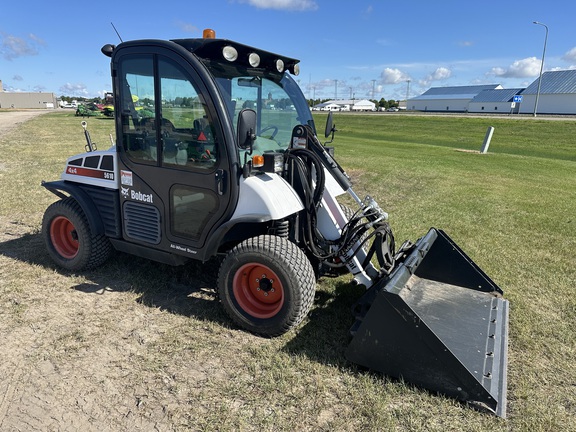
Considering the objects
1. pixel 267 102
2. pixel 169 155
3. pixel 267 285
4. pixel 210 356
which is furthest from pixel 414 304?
pixel 169 155

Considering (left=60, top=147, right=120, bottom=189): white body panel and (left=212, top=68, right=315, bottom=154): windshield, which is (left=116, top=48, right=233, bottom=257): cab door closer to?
(left=60, top=147, right=120, bottom=189): white body panel

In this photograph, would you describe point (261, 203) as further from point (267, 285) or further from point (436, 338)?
point (436, 338)

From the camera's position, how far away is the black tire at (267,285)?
3205 millimetres

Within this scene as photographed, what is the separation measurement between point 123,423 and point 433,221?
5560mm

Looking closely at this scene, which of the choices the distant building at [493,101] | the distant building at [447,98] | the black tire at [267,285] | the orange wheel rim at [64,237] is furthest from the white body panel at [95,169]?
the distant building at [447,98]

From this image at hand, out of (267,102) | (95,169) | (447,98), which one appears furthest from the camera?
(447,98)

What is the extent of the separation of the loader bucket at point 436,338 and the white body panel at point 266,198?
36.1 inches

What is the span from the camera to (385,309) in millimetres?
2746

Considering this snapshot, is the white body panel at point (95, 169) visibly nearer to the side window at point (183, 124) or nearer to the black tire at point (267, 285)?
the side window at point (183, 124)

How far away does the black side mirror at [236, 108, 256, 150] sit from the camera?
10.0 feet

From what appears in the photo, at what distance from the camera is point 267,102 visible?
390 cm

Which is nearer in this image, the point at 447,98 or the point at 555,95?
the point at 555,95

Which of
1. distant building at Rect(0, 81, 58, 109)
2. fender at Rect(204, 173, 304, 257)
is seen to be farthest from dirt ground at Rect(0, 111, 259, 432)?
distant building at Rect(0, 81, 58, 109)

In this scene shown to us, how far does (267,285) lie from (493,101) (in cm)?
8506
